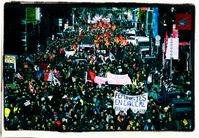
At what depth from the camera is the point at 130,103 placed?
87.4 inches

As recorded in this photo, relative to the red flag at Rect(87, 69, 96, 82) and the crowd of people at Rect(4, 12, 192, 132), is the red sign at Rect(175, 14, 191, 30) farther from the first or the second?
the red flag at Rect(87, 69, 96, 82)

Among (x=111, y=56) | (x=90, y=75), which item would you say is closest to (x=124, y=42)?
(x=111, y=56)

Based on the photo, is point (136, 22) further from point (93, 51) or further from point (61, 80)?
point (61, 80)

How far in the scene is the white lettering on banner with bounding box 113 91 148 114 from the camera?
221 centimetres

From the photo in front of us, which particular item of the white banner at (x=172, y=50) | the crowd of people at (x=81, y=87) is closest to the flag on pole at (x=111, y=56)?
the crowd of people at (x=81, y=87)

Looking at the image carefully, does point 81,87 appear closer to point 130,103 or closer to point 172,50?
point 130,103

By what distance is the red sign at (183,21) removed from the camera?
2209mm

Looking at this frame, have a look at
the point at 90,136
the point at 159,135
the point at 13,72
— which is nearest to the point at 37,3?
the point at 13,72

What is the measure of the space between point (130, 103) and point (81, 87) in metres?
0.24

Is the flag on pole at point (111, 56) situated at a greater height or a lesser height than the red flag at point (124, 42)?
lesser

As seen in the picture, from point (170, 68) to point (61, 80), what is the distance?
1.66 feet

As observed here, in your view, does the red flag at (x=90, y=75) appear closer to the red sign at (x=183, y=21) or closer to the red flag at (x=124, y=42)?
the red flag at (x=124, y=42)

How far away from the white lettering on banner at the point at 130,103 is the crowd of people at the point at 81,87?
17 millimetres

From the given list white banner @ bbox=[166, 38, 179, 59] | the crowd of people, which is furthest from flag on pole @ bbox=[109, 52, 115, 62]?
white banner @ bbox=[166, 38, 179, 59]
